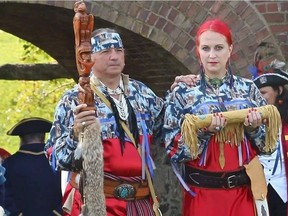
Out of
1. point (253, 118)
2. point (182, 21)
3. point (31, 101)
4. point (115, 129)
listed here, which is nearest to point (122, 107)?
point (115, 129)

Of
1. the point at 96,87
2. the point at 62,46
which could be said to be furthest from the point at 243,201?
the point at 62,46

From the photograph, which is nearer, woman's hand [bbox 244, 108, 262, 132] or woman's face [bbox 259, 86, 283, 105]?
woman's hand [bbox 244, 108, 262, 132]

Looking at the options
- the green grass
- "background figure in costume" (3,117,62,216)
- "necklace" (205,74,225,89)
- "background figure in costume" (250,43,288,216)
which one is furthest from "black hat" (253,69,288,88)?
the green grass

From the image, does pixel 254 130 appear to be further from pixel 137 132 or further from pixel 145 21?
pixel 145 21

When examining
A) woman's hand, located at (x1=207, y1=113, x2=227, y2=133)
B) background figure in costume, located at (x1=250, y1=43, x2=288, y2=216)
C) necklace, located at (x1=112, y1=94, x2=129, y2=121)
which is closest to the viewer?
woman's hand, located at (x1=207, y1=113, x2=227, y2=133)

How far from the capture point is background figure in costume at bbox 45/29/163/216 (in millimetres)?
6691

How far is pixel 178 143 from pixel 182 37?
2.87 metres

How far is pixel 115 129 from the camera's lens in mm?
6754

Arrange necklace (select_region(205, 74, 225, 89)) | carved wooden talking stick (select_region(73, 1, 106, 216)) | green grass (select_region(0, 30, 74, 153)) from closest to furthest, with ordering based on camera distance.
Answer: carved wooden talking stick (select_region(73, 1, 106, 216)) → necklace (select_region(205, 74, 225, 89)) → green grass (select_region(0, 30, 74, 153))

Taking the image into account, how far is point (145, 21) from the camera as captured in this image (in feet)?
31.5

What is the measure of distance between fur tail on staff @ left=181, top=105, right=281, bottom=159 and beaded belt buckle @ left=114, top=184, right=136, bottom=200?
0.42 meters

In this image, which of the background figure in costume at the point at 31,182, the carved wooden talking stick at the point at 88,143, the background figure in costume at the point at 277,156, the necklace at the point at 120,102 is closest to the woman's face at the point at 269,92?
the background figure in costume at the point at 277,156

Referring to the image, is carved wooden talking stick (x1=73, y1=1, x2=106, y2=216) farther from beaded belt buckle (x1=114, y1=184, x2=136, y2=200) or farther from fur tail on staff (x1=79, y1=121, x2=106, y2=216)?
beaded belt buckle (x1=114, y1=184, x2=136, y2=200)

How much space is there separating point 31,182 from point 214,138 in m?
2.14
